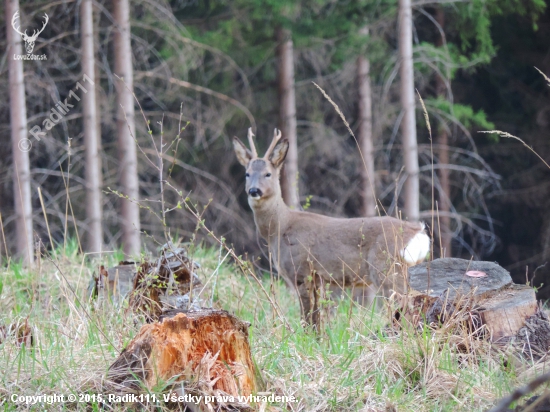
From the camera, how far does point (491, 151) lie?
1678 cm

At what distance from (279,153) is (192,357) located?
4003mm

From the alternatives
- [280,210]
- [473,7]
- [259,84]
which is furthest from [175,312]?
[259,84]

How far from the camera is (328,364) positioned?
158 inches

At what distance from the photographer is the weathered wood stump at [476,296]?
167 inches

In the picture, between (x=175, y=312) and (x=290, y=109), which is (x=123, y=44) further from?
(x=175, y=312)

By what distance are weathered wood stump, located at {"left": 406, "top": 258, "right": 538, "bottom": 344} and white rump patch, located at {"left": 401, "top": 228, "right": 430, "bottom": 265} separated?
5.24ft

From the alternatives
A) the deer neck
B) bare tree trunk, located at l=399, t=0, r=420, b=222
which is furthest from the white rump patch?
bare tree trunk, located at l=399, t=0, r=420, b=222

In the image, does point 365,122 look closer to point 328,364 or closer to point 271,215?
point 271,215

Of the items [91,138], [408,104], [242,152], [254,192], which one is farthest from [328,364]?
[91,138]

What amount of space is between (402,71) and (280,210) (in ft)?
15.2

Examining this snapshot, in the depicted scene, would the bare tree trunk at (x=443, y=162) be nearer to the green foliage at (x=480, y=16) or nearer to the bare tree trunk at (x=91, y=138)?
the green foliage at (x=480, y=16)

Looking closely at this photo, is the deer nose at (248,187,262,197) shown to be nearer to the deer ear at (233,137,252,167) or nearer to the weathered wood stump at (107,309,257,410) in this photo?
the deer ear at (233,137,252,167)

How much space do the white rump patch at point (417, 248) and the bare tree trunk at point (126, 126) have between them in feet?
17.4

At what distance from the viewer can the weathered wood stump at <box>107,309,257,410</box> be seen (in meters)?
3.52
